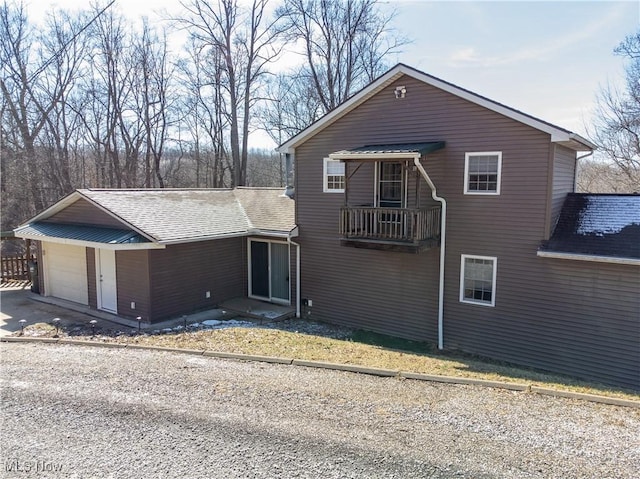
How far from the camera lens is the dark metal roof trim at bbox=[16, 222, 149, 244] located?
12.1 metres

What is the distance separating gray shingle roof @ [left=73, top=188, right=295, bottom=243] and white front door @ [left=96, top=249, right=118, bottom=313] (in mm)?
1468

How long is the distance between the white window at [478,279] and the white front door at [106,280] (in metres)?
9.69

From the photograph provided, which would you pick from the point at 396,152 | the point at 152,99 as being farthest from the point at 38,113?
the point at 396,152

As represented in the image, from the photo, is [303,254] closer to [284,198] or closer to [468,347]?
[284,198]

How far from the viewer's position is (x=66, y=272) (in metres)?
14.9

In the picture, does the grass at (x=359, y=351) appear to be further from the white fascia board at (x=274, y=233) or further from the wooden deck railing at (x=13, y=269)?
the wooden deck railing at (x=13, y=269)

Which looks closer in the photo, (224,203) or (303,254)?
(303,254)

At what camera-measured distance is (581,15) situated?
42.8ft

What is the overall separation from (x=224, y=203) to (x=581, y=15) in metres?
12.7

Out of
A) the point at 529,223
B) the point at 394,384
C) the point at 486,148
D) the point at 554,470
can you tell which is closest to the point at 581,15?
the point at 486,148

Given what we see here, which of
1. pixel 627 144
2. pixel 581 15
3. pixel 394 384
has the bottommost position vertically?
pixel 394 384

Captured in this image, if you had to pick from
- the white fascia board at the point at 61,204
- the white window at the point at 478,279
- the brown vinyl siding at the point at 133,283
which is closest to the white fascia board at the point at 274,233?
the brown vinyl siding at the point at 133,283

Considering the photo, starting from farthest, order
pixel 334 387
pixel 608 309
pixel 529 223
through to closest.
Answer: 1. pixel 529 223
2. pixel 608 309
3. pixel 334 387

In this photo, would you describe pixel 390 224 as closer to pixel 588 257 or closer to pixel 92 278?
pixel 588 257
